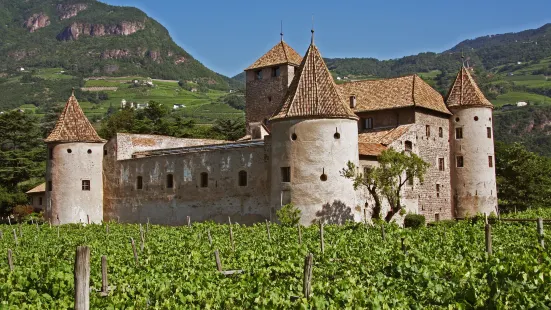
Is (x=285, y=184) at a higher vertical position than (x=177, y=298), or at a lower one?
higher

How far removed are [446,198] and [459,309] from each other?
3503 centimetres

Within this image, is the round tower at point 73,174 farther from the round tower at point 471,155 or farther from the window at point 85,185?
the round tower at point 471,155

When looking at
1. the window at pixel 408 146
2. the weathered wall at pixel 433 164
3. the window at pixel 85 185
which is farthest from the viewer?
the window at pixel 85 185

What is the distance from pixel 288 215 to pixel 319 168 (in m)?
2.59

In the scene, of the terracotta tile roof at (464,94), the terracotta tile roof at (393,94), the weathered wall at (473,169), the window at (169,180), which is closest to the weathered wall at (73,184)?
the window at (169,180)

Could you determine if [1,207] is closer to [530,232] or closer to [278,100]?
[278,100]

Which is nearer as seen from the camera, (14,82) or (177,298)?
(177,298)

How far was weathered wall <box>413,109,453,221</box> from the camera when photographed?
4172cm

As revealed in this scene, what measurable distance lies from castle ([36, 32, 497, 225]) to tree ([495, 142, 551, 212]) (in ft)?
44.7

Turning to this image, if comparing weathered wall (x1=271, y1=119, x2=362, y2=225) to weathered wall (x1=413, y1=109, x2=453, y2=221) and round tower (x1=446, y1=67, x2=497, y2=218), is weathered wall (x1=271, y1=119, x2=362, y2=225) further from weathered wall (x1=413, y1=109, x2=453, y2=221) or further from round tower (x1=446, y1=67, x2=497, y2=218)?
round tower (x1=446, y1=67, x2=497, y2=218)

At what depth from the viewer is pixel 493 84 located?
541 ft

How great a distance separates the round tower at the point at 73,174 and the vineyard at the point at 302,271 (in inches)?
A: 538

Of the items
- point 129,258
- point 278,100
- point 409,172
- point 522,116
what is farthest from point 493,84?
point 129,258

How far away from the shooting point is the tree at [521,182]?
5669 cm
